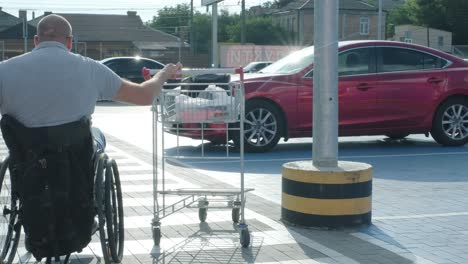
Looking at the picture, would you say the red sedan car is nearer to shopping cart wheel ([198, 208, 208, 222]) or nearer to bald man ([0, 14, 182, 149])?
shopping cart wheel ([198, 208, 208, 222])

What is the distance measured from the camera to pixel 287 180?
23.5ft

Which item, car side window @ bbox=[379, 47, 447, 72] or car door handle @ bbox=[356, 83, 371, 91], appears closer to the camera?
car door handle @ bbox=[356, 83, 371, 91]

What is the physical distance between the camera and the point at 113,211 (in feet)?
18.6

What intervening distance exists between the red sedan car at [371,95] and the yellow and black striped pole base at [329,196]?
14.8 ft

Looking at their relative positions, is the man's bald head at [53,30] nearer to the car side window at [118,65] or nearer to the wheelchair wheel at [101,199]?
the wheelchair wheel at [101,199]

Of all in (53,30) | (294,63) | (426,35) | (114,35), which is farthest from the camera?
(114,35)

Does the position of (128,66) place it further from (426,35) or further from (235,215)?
(426,35)

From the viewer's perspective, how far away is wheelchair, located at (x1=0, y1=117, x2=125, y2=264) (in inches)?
206

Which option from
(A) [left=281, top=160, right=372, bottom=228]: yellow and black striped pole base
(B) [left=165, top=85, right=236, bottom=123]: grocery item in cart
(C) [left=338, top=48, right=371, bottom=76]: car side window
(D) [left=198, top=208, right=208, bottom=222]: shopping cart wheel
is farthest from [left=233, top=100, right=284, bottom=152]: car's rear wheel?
(B) [left=165, top=85, right=236, bottom=123]: grocery item in cart

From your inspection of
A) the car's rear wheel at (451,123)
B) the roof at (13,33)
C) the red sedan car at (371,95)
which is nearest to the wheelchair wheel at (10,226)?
the red sedan car at (371,95)

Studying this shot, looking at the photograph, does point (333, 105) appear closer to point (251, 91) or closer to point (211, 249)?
point (211, 249)

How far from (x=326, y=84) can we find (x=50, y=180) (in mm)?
3146

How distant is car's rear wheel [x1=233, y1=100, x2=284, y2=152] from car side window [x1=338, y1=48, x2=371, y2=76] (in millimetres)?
1268

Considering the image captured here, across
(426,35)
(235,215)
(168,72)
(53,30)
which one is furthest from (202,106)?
(426,35)
